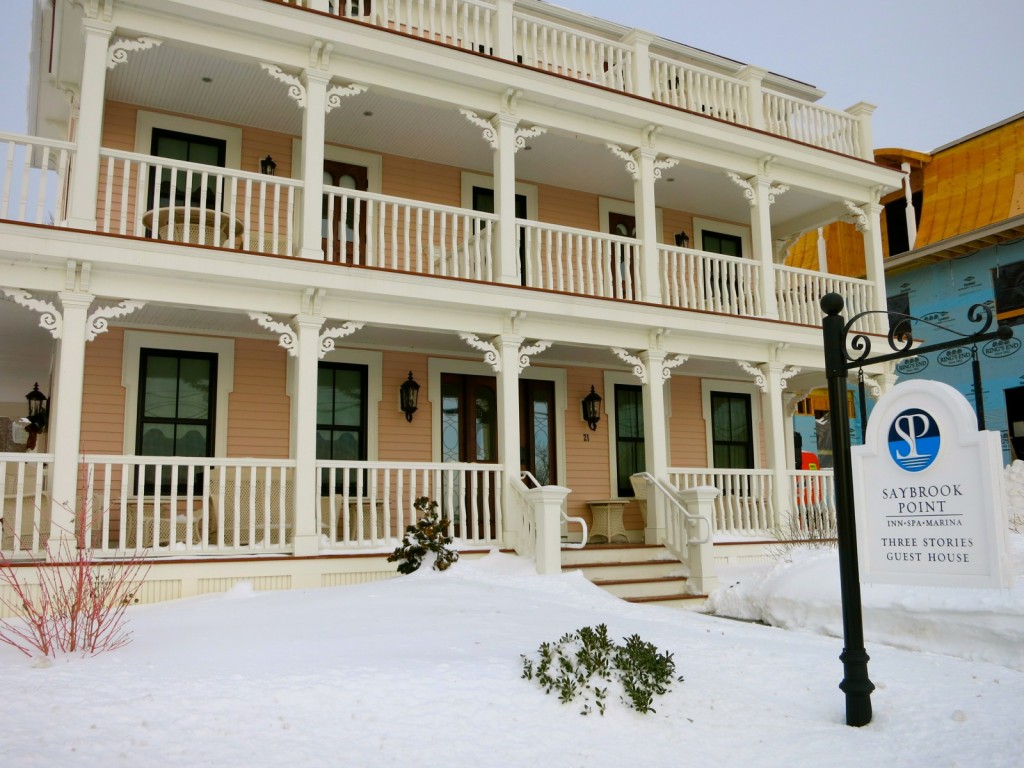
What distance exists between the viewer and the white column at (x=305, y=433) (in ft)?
32.6

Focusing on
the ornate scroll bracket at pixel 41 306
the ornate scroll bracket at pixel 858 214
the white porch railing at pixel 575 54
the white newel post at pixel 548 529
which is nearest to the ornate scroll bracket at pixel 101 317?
the ornate scroll bracket at pixel 41 306

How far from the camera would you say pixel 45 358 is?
1361 centimetres

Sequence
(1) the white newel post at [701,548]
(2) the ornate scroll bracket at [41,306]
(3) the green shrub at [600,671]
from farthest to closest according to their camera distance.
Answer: (1) the white newel post at [701,548] → (2) the ornate scroll bracket at [41,306] → (3) the green shrub at [600,671]

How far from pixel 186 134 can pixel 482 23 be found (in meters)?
4.68

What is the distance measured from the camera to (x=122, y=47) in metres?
9.73

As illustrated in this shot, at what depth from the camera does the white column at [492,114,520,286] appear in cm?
1169

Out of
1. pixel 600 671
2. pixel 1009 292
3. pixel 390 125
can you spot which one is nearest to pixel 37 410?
pixel 390 125

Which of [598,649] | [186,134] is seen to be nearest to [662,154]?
[186,134]

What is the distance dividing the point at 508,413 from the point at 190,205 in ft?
15.4

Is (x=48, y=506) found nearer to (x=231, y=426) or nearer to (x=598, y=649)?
(x=231, y=426)

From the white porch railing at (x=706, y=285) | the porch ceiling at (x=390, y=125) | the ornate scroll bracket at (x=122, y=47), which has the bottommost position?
the white porch railing at (x=706, y=285)

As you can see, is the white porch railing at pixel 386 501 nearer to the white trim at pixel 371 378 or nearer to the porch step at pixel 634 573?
the white trim at pixel 371 378

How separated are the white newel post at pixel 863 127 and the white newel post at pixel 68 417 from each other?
1276 centimetres

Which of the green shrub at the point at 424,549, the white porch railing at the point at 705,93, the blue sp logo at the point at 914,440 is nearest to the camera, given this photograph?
the blue sp logo at the point at 914,440
